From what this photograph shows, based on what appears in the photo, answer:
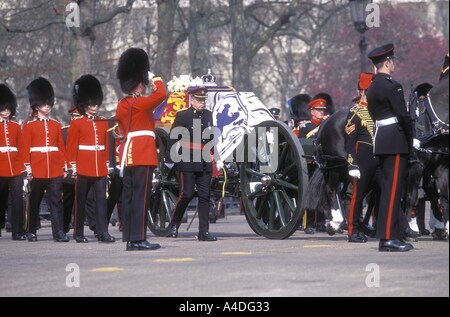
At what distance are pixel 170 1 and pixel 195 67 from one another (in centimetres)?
161

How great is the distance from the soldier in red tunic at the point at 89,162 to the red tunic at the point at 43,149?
1.55ft

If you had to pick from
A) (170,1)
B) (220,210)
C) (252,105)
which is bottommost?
(220,210)

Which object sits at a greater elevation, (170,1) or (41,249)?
(170,1)

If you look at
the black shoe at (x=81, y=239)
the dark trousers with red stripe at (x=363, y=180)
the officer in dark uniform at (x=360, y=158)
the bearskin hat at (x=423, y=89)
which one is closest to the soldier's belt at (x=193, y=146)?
the black shoe at (x=81, y=239)

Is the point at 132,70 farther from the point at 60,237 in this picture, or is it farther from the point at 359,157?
the point at 60,237

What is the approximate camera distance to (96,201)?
53.6 feet

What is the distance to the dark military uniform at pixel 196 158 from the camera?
1590 cm

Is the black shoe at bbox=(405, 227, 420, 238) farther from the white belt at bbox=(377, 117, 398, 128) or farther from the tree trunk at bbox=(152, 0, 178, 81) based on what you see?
the tree trunk at bbox=(152, 0, 178, 81)

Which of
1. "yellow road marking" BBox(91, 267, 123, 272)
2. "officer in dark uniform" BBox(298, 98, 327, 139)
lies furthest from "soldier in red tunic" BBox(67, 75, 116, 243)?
"yellow road marking" BBox(91, 267, 123, 272)

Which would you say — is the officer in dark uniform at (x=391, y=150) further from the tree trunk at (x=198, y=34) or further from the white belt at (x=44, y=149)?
the tree trunk at (x=198, y=34)

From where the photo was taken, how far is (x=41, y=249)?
1501 centimetres

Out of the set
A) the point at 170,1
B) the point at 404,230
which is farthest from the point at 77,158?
the point at 170,1

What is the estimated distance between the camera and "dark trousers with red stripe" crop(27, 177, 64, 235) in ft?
55.8
